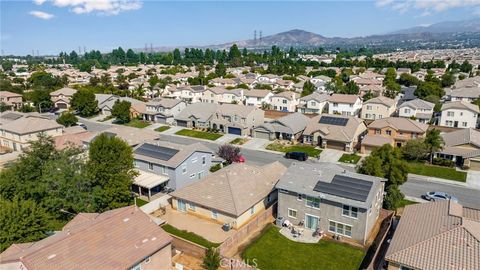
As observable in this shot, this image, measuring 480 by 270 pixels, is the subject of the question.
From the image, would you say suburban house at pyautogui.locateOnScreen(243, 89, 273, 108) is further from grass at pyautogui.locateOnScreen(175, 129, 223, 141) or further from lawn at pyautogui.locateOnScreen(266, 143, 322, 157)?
lawn at pyautogui.locateOnScreen(266, 143, 322, 157)

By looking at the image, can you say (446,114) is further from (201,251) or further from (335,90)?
(201,251)

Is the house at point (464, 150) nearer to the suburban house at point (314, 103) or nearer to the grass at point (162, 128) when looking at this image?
the suburban house at point (314, 103)

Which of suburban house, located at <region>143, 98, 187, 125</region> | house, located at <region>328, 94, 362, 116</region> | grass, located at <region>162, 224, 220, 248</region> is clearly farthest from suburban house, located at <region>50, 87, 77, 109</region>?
grass, located at <region>162, 224, 220, 248</region>

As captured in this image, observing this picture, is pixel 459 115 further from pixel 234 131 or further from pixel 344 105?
pixel 234 131

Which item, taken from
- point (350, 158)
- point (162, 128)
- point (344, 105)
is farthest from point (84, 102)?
point (350, 158)

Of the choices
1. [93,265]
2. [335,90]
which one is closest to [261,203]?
[93,265]

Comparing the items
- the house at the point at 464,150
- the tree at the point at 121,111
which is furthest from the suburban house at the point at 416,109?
the tree at the point at 121,111

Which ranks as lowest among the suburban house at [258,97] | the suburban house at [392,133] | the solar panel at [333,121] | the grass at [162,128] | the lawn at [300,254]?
the lawn at [300,254]
